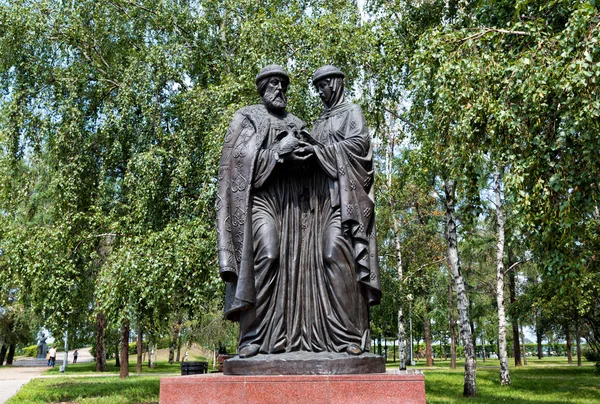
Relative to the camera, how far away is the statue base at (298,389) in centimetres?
408

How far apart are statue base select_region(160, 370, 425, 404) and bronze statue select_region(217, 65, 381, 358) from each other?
403mm

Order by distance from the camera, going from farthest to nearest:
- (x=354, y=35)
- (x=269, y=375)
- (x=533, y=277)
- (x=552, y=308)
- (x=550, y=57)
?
(x=533, y=277) < (x=552, y=308) < (x=354, y=35) < (x=550, y=57) < (x=269, y=375)

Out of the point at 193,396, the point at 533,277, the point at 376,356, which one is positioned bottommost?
the point at 193,396

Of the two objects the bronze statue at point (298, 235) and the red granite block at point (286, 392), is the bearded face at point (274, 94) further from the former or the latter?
the red granite block at point (286, 392)

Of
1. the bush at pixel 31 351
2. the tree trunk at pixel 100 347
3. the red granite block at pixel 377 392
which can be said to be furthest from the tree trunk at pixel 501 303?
the bush at pixel 31 351

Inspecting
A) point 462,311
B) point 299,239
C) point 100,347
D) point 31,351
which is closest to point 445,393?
point 462,311

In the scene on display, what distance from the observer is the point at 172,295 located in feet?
46.3

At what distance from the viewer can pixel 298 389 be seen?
4172 mm

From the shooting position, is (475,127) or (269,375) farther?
(475,127)

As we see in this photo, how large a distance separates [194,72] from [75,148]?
4.36 meters

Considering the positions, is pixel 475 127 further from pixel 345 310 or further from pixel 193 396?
pixel 193 396

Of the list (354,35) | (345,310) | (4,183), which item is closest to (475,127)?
(345,310)

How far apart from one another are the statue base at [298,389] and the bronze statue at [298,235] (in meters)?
0.40

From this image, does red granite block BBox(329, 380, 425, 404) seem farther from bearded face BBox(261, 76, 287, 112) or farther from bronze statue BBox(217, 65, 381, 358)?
bearded face BBox(261, 76, 287, 112)
